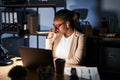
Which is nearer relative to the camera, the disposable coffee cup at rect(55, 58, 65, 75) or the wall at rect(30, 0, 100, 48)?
the disposable coffee cup at rect(55, 58, 65, 75)

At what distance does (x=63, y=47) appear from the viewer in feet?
7.88

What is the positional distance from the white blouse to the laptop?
572mm

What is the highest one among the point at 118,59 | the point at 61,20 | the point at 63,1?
the point at 63,1

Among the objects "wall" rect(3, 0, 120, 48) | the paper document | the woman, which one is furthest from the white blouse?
"wall" rect(3, 0, 120, 48)

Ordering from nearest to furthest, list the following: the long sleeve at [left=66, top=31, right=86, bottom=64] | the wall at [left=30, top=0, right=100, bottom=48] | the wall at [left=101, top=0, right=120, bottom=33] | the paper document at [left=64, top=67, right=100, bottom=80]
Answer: the paper document at [left=64, top=67, right=100, bottom=80] → the long sleeve at [left=66, top=31, right=86, bottom=64] → the wall at [left=101, top=0, right=120, bottom=33] → the wall at [left=30, top=0, right=100, bottom=48]

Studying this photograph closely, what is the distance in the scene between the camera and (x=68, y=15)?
2404mm

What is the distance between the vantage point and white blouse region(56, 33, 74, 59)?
236cm

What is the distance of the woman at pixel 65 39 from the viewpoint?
231 centimetres

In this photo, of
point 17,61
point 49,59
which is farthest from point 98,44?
point 49,59

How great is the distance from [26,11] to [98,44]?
1296mm

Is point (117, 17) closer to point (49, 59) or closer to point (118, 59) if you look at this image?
point (118, 59)

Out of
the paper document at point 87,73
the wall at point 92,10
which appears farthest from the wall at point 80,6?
the paper document at point 87,73

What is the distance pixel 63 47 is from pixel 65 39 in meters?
0.09

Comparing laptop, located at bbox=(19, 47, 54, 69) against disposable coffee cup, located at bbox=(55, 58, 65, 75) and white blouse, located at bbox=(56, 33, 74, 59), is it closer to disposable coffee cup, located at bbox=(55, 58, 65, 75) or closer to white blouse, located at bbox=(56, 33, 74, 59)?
disposable coffee cup, located at bbox=(55, 58, 65, 75)
